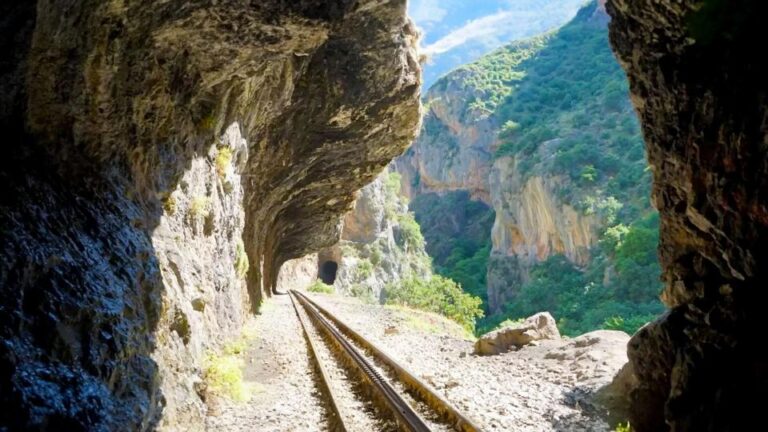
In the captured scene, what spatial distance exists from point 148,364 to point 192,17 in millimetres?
4116

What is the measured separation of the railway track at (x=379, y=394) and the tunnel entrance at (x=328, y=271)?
123 feet

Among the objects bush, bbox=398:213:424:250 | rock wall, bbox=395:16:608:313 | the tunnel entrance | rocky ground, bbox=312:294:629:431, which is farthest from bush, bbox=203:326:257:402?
bush, bbox=398:213:424:250

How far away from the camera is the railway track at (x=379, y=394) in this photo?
6.62 m

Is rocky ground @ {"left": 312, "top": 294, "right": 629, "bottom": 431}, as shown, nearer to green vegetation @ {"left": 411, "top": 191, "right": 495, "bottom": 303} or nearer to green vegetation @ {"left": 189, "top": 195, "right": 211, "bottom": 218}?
green vegetation @ {"left": 189, "top": 195, "right": 211, "bottom": 218}

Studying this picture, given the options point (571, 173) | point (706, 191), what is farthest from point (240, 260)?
point (571, 173)

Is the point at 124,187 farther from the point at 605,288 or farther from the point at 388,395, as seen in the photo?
the point at 605,288

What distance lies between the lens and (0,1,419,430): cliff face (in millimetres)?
4320

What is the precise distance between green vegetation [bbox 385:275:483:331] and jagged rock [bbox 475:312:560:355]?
1429cm

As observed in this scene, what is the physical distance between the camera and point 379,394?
26.0ft

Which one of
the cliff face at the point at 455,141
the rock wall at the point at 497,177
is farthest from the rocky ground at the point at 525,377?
the cliff face at the point at 455,141

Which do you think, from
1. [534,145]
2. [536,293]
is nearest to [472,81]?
[534,145]

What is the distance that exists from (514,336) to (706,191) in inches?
305

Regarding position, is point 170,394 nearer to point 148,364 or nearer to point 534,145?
point 148,364

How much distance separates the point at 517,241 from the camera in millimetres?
62500
